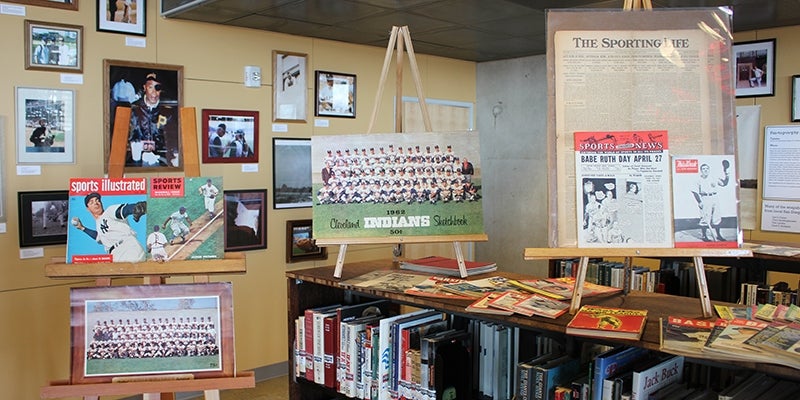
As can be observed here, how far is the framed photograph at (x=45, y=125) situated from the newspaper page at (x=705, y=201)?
3.30 m

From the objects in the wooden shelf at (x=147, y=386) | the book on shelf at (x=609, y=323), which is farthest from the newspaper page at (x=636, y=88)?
the wooden shelf at (x=147, y=386)

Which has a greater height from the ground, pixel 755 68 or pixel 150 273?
pixel 755 68

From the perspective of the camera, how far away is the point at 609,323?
2061mm

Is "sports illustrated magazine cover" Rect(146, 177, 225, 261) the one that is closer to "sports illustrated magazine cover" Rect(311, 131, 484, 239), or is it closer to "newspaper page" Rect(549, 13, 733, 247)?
"sports illustrated magazine cover" Rect(311, 131, 484, 239)

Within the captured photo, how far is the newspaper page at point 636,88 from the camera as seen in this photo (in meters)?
2.22

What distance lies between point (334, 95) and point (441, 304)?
2.98 metres

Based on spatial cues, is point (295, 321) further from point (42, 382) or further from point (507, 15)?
point (507, 15)

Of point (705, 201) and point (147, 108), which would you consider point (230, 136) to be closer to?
point (147, 108)

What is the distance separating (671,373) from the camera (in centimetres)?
218

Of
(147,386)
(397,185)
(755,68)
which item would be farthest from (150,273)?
(755,68)

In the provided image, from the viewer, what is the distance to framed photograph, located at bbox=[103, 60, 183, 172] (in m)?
4.06

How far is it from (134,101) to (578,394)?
319cm

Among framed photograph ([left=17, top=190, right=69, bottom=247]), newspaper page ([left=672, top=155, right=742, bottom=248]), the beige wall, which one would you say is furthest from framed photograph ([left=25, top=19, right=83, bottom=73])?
newspaper page ([left=672, top=155, right=742, bottom=248])

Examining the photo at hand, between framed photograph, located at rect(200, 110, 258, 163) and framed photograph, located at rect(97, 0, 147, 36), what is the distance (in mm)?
661
